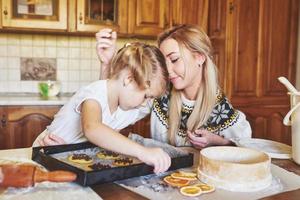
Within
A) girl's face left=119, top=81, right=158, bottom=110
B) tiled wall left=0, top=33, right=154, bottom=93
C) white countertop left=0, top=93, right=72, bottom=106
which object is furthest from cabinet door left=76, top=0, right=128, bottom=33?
girl's face left=119, top=81, right=158, bottom=110

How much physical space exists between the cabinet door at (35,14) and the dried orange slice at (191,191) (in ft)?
6.53

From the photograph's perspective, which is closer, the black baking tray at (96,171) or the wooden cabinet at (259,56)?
the black baking tray at (96,171)

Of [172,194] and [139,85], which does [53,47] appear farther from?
[172,194]

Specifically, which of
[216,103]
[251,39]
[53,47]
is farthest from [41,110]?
[251,39]

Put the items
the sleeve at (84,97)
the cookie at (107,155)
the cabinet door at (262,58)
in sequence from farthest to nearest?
the cabinet door at (262,58) → the sleeve at (84,97) → the cookie at (107,155)

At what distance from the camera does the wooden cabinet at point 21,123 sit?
2.37m

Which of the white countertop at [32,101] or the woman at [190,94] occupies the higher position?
the woman at [190,94]

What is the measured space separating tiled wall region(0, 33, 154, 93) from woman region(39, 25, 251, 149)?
1.50 metres

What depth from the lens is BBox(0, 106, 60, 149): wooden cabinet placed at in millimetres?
2365

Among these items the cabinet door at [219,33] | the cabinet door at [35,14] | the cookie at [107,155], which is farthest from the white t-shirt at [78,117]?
the cabinet door at [219,33]

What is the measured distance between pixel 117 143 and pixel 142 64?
13.4 inches

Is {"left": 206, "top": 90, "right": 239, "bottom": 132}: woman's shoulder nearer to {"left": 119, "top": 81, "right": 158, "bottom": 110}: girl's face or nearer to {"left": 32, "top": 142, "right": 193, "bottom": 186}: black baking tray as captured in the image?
{"left": 119, "top": 81, "right": 158, "bottom": 110}: girl's face

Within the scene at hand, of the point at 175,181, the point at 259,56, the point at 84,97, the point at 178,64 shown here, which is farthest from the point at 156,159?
the point at 259,56

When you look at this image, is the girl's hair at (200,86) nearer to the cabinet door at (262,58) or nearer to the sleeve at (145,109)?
the sleeve at (145,109)
